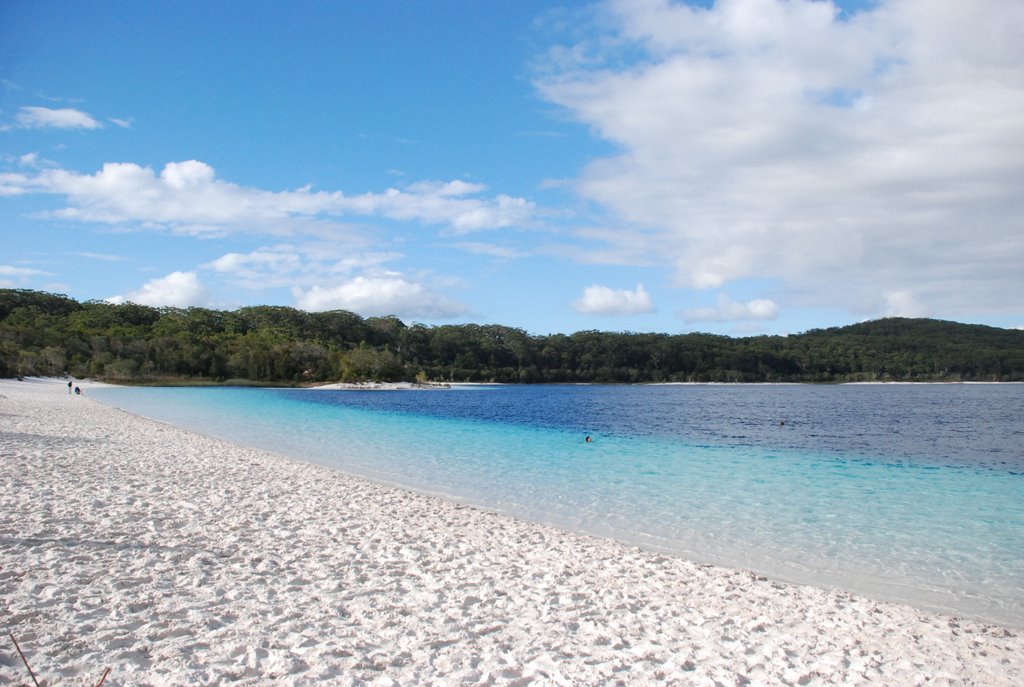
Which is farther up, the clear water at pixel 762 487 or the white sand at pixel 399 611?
the white sand at pixel 399 611

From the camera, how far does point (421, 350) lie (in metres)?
167

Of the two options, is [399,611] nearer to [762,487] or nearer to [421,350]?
[762,487]

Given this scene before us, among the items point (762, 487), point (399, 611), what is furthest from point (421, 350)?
point (399, 611)

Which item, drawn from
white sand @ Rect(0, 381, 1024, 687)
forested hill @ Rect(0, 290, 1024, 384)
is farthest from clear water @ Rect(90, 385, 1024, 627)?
forested hill @ Rect(0, 290, 1024, 384)

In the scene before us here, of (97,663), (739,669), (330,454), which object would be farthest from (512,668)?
(330,454)

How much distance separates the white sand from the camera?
16.5 feet

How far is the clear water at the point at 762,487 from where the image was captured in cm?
980

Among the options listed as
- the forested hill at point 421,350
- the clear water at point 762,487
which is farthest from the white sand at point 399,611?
the forested hill at point 421,350

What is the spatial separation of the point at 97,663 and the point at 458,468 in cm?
1556

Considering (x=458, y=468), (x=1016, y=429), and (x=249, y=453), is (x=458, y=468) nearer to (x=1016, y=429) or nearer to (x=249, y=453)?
(x=249, y=453)

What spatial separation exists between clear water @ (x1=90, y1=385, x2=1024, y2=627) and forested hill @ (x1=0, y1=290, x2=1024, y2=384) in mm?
67699

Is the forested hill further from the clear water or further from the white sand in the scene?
the white sand

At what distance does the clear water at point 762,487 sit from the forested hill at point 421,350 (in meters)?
67.7

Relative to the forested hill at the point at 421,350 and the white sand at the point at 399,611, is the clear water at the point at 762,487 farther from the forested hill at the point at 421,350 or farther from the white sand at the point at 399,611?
the forested hill at the point at 421,350
